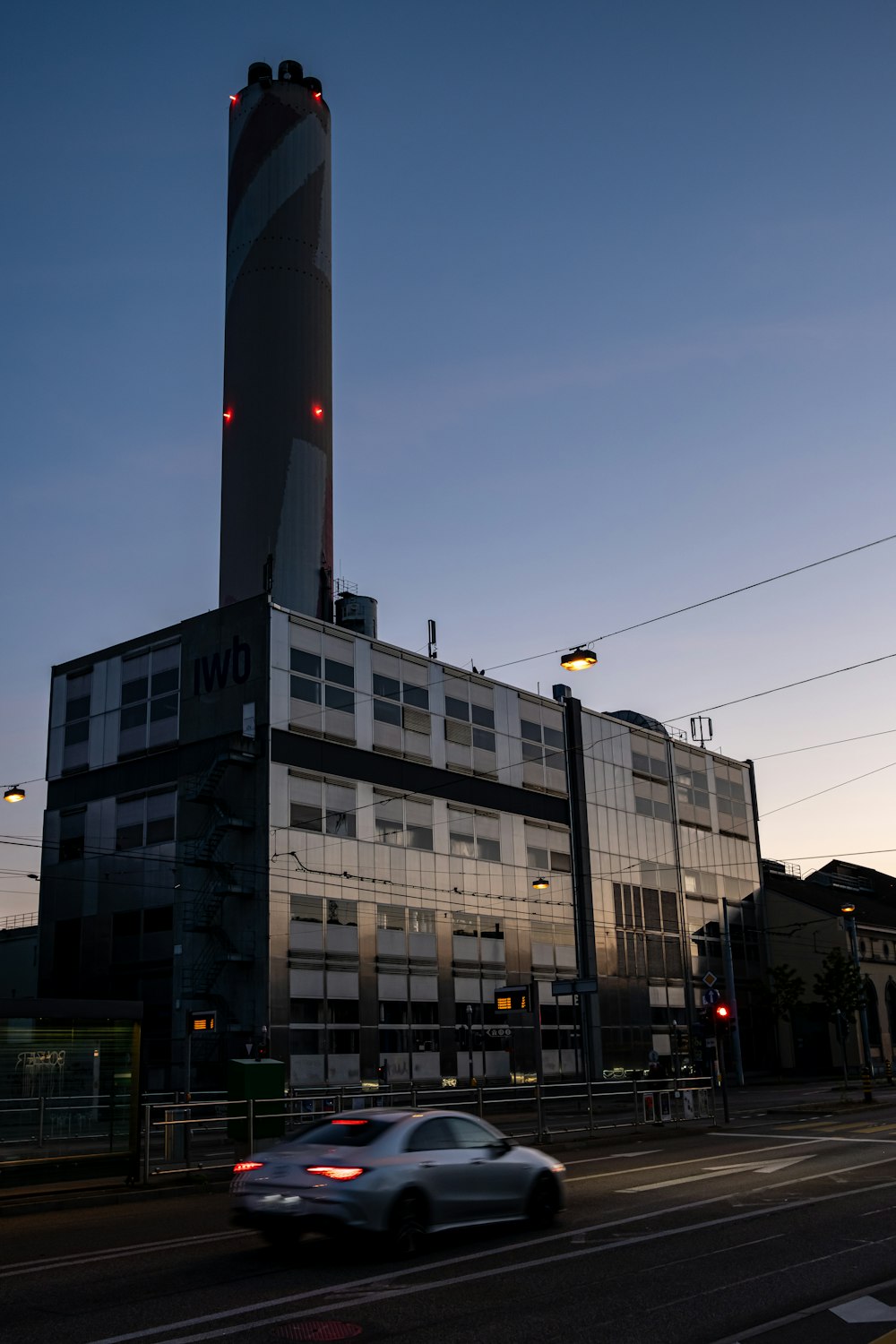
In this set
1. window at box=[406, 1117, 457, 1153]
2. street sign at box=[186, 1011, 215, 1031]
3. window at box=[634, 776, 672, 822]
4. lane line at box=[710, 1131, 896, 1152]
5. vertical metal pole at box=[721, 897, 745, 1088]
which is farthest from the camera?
window at box=[634, 776, 672, 822]

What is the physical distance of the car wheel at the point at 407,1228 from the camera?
1145cm

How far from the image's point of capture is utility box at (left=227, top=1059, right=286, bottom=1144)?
20.6 m

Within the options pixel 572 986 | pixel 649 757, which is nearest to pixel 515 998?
pixel 572 986

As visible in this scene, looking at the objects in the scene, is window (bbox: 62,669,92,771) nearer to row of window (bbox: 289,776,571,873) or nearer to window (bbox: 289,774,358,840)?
window (bbox: 289,774,358,840)

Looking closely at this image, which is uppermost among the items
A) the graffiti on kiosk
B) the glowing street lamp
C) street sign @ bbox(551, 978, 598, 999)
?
the glowing street lamp

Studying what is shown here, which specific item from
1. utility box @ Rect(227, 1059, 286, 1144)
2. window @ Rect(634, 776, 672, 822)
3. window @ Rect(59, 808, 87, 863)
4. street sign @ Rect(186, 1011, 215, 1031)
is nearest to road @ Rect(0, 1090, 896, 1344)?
utility box @ Rect(227, 1059, 286, 1144)

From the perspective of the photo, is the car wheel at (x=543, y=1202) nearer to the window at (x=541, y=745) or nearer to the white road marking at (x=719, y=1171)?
the white road marking at (x=719, y=1171)

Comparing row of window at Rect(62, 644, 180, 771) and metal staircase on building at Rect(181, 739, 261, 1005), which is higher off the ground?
row of window at Rect(62, 644, 180, 771)

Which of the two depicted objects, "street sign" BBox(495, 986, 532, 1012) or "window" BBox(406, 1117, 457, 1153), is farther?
"street sign" BBox(495, 986, 532, 1012)

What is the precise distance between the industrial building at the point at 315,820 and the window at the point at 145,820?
109 millimetres

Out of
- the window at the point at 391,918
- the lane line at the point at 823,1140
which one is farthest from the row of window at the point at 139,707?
the lane line at the point at 823,1140

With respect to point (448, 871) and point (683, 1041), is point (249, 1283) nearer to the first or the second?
point (448, 871)

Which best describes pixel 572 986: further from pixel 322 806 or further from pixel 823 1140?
pixel 322 806

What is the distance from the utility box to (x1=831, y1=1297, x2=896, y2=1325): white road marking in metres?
12.9
